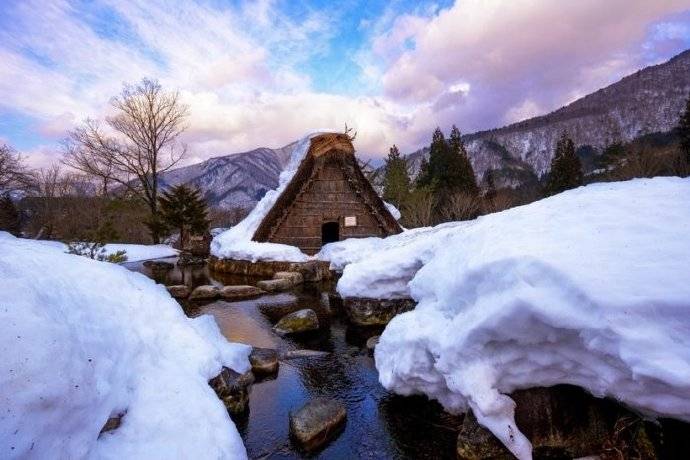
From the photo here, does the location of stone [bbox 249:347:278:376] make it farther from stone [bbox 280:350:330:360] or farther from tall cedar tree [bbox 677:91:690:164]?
tall cedar tree [bbox 677:91:690:164]

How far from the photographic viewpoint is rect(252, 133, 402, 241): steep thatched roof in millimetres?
16359

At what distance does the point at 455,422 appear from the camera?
14.1 feet

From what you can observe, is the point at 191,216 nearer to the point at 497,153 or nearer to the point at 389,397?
the point at 389,397

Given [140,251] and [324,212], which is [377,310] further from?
[140,251]

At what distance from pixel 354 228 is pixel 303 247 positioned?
2.65 m

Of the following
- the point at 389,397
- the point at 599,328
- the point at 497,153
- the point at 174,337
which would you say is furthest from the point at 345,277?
the point at 497,153

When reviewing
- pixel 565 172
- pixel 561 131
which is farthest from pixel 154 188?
pixel 561 131

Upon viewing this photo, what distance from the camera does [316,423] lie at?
13.9 ft

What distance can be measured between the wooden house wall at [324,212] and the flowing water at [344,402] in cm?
813

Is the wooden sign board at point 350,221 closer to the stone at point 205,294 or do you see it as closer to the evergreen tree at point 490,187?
the stone at point 205,294

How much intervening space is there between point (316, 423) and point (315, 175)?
13.5 m

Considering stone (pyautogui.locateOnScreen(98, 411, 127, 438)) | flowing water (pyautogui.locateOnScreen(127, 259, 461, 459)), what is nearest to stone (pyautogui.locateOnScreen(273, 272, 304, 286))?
flowing water (pyautogui.locateOnScreen(127, 259, 461, 459))

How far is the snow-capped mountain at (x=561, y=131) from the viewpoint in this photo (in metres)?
124

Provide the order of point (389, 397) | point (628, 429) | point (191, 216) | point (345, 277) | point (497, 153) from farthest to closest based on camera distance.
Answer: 1. point (497, 153)
2. point (191, 216)
3. point (345, 277)
4. point (389, 397)
5. point (628, 429)
